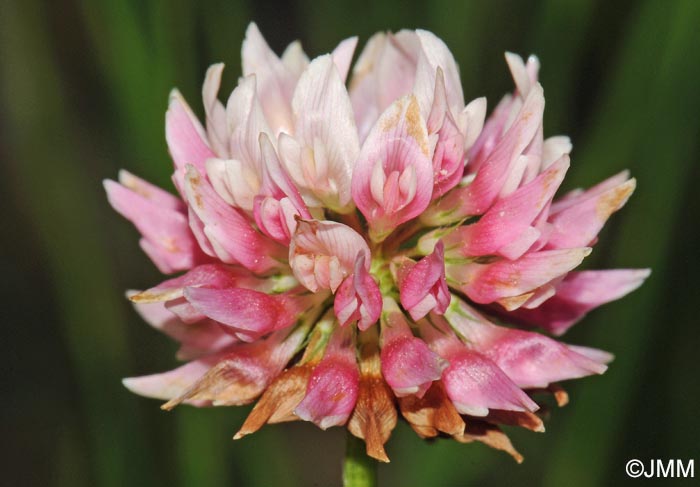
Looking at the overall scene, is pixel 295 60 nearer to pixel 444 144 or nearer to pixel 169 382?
pixel 444 144

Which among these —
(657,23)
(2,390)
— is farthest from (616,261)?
(2,390)

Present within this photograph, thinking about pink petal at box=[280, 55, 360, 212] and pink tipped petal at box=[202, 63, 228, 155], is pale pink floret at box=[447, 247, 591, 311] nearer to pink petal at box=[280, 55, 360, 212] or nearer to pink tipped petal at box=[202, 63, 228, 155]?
pink petal at box=[280, 55, 360, 212]

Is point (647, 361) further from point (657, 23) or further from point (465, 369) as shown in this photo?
point (465, 369)

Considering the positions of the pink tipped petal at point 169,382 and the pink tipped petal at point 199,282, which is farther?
the pink tipped petal at point 169,382

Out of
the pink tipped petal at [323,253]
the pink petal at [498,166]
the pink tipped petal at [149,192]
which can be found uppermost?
the pink tipped petal at [149,192]

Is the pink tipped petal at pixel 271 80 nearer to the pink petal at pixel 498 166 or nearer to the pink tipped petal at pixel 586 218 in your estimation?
the pink petal at pixel 498 166
